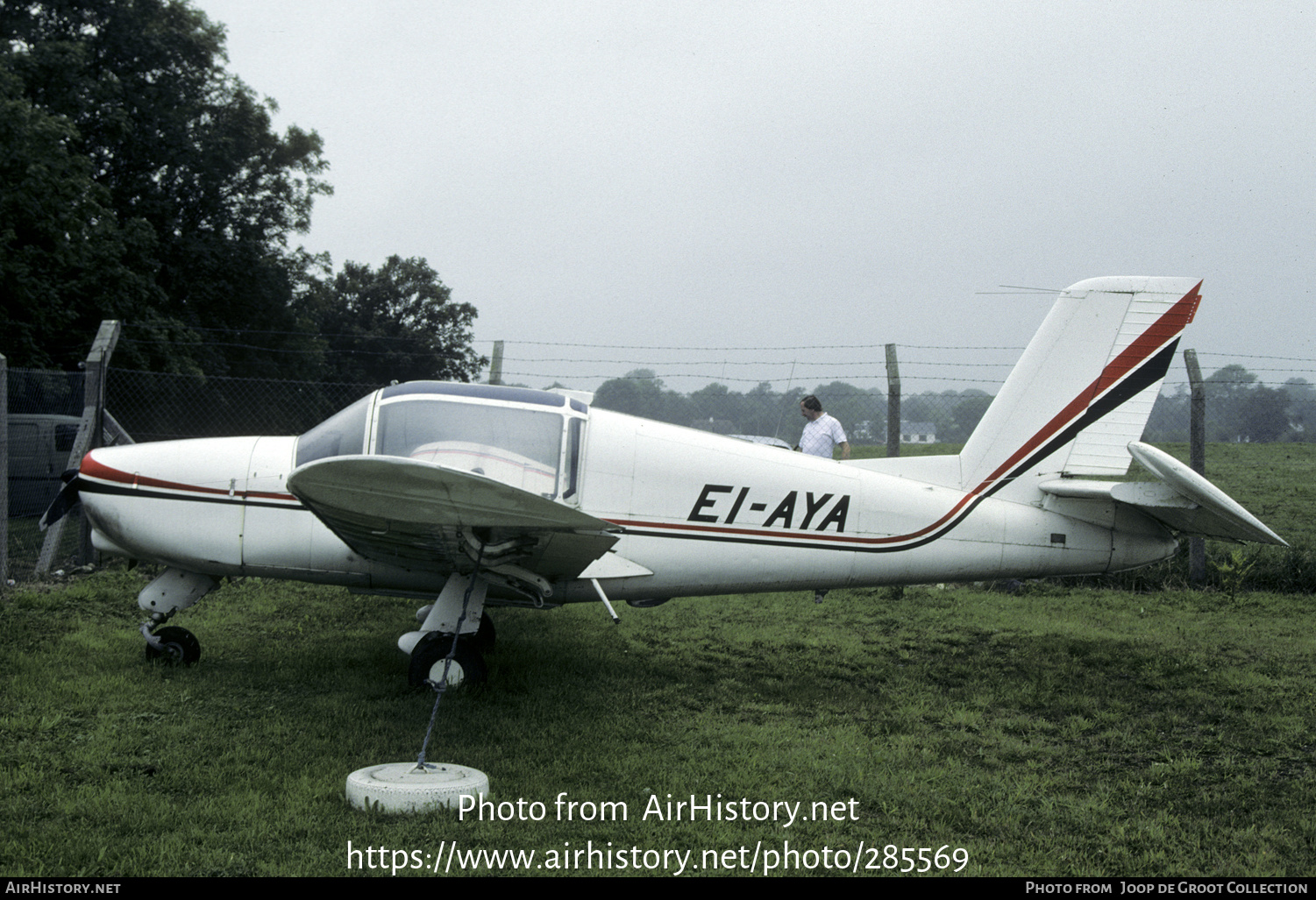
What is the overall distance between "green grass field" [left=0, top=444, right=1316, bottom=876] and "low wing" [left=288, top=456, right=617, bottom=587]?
2.86ft

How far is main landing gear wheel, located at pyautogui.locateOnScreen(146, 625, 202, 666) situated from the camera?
5766 mm

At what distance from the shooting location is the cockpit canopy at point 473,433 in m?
5.38

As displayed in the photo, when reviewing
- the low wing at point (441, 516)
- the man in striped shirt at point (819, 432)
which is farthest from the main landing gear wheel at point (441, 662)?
the man in striped shirt at point (819, 432)

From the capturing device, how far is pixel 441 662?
5.31m

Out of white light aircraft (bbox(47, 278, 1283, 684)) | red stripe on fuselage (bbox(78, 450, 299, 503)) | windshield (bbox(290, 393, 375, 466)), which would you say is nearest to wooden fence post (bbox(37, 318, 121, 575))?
white light aircraft (bbox(47, 278, 1283, 684))

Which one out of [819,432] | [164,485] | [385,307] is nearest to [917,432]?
[819,432]

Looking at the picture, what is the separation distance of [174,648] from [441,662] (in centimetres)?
189

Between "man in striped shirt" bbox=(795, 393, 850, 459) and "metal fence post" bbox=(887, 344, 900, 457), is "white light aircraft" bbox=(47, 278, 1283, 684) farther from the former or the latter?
"metal fence post" bbox=(887, 344, 900, 457)

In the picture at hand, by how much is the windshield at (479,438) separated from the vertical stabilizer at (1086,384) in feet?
9.46

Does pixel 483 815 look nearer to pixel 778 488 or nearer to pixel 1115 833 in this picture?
pixel 1115 833

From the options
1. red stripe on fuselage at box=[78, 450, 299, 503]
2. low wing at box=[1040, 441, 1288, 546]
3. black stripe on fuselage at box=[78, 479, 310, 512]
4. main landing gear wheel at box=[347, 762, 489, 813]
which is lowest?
main landing gear wheel at box=[347, 762, 489, 813]

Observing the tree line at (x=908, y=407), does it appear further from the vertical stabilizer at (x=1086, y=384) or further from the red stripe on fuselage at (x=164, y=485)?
the red stripe on fuselage at (x=164, y=485)
